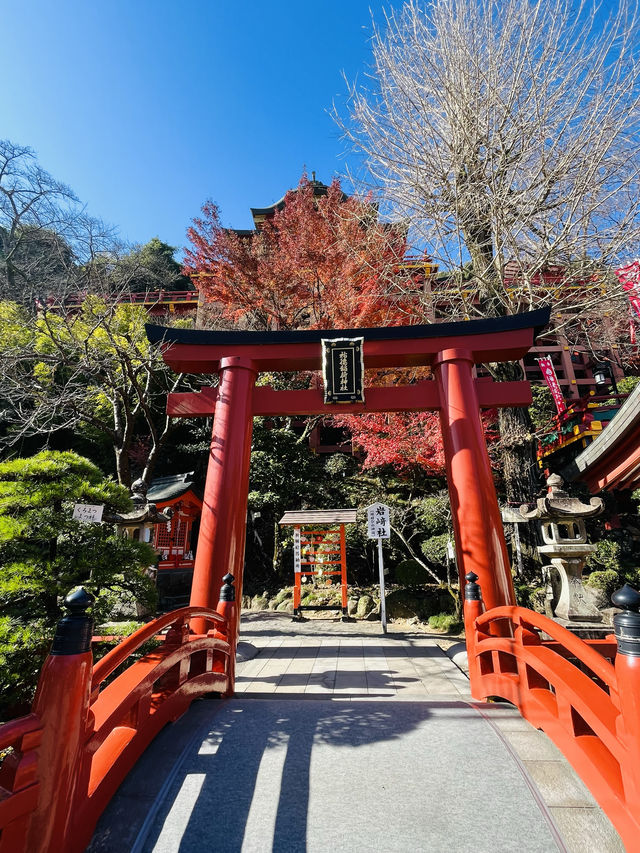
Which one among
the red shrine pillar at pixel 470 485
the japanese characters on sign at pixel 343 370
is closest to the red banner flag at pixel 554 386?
the red shrine pillar at pixel 470 485

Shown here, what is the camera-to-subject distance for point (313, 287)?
14.7m

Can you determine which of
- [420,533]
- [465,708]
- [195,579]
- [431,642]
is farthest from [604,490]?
[195,579]

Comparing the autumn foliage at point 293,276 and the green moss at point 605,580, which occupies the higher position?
the autumn foliage at point 293,276

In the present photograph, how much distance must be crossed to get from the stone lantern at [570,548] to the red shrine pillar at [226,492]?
15.8 feet

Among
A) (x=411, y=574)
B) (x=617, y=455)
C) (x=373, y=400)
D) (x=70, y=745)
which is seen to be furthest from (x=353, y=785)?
(x=617, y=455)

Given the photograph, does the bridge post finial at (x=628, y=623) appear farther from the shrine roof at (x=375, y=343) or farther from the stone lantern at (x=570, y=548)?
the stone lantern at (x=570, y=548)

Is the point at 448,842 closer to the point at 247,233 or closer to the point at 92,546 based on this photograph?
the point at 92,546

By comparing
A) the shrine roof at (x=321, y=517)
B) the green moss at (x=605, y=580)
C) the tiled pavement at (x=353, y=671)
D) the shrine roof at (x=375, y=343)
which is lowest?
the tiled pavement at (x=353, y=671)

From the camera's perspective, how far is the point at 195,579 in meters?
5.01

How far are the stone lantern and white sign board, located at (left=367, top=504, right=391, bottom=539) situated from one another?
9.80 ft

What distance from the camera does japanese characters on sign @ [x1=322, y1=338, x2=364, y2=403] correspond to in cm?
582

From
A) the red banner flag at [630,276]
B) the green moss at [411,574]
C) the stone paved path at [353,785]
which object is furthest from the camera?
the green moss at [411,574]

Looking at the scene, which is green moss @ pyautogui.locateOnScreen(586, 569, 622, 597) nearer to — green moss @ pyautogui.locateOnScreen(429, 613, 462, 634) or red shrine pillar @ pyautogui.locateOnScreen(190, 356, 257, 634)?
green moss @ pyautogui.locateOnScreen(429, 613, 462, 634)

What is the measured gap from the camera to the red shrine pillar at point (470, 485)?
4719 mm
